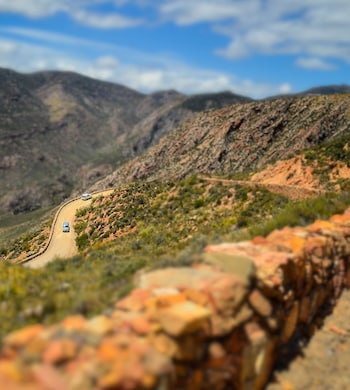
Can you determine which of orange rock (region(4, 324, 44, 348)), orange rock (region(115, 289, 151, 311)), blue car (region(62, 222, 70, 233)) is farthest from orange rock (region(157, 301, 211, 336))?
blue car (region(62, 222, 70, 233))

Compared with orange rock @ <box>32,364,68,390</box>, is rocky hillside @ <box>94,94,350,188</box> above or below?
above

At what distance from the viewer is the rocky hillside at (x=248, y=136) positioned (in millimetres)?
61812

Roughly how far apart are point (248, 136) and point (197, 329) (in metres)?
63.5

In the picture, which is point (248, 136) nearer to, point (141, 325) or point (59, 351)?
point (141, 325)

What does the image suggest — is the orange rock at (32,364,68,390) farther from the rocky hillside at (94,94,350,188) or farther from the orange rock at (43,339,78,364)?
the rocky hillside at (94,94,350,188)

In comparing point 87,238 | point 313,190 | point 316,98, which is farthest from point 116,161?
point 313,190

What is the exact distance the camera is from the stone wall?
7605 mm

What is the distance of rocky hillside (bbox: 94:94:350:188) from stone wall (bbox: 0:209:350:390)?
4300 centimetres

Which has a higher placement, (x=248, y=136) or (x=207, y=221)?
(x=248, y=136)

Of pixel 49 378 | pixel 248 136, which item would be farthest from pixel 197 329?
pixel 248 136

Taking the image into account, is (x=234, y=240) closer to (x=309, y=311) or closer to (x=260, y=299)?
(x=309, y=311)

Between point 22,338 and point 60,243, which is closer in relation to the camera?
point 22,338

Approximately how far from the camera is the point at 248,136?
7031cm

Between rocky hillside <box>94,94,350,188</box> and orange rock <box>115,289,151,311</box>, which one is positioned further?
rocky hillside <box>94,94,350,188</box>
